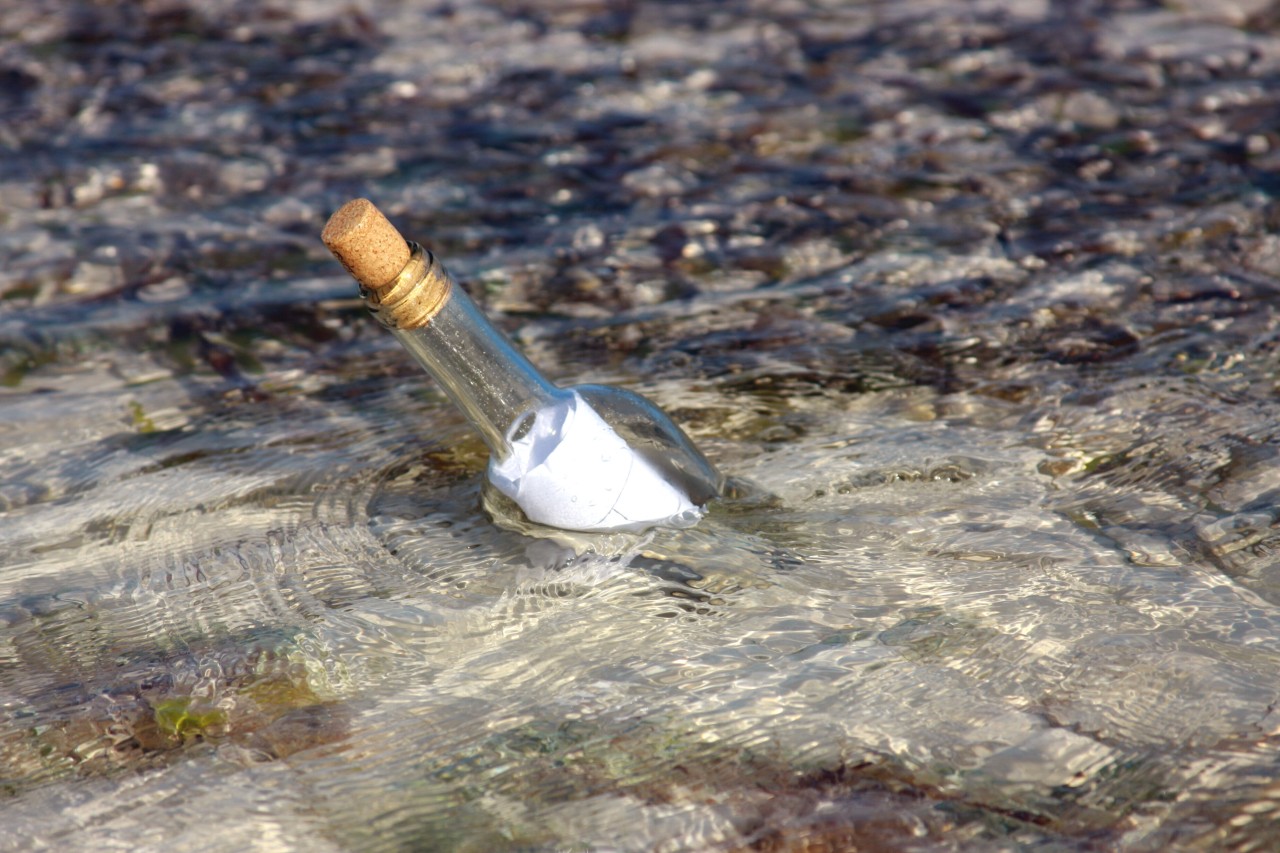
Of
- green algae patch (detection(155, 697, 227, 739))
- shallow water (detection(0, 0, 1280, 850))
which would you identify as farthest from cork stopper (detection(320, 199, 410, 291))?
green algae patch (detection(155, 697, 227, 739))

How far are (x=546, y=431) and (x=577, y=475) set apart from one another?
3.9 inches

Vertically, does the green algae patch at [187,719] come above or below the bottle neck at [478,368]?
below

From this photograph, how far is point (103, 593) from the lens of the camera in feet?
6.91

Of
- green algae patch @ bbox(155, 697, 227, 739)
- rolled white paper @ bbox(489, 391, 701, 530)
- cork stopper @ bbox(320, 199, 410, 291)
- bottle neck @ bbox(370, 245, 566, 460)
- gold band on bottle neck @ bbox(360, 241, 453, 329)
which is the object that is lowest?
green algae patch @ bbox(155, 697, 227, 739)

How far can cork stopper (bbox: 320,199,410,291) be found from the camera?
1.80m

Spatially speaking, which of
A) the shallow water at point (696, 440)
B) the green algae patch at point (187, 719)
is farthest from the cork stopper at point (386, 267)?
the green algae patch at point (187, 719)

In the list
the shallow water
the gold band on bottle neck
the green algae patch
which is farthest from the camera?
the gold band on bottle neck

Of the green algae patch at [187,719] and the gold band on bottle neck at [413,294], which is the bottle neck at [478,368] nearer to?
the gold band on bottle neck at [413,294]

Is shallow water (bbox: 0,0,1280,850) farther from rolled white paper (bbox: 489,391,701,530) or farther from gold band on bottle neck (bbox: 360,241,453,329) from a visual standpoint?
gold band on bottle neck (bbox: 360,241,453,329)

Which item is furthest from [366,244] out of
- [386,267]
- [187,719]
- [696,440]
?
[696,440]

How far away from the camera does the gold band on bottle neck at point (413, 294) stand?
1.86 m

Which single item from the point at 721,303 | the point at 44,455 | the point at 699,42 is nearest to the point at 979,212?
the point at 721,303

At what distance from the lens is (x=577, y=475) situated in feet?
6.47

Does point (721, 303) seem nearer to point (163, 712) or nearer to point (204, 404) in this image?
point (204, 404)
